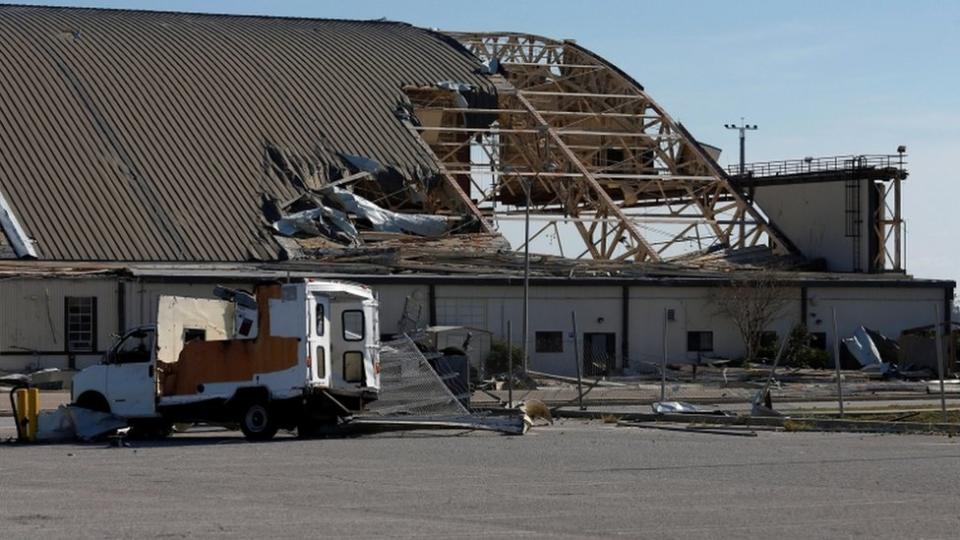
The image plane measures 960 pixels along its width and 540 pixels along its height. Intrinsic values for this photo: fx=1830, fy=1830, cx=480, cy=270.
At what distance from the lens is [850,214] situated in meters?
63.2

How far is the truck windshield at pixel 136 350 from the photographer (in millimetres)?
30933

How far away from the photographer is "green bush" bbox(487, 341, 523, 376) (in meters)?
49.9

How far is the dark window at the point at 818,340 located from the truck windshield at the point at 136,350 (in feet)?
98.7

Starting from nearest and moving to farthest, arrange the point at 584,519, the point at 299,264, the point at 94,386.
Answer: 1. the point at 584,519
2. the point at 94,386
3. the point at 299,264

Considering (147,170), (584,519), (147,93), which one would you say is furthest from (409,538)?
(147,93)

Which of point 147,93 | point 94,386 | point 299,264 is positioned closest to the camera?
point 94,386

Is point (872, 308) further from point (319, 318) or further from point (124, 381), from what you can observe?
point (124, 381)

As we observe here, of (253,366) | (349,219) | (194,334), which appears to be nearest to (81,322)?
(349,219)

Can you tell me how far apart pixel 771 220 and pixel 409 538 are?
50.7 metres

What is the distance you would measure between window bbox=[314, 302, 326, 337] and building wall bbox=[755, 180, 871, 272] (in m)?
35.9

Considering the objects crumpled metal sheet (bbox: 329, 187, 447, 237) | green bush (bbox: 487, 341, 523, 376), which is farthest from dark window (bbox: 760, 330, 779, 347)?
crumpled metal sheet (bbox: 329, 187, 447, 237)

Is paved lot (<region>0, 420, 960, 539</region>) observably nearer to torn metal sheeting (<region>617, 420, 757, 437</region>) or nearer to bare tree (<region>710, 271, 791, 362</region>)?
torn metal sheeting (<region>617, 420, 757, 437</region>)

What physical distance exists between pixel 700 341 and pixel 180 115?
739 inches

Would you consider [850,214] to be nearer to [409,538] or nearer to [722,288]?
[722,288]
